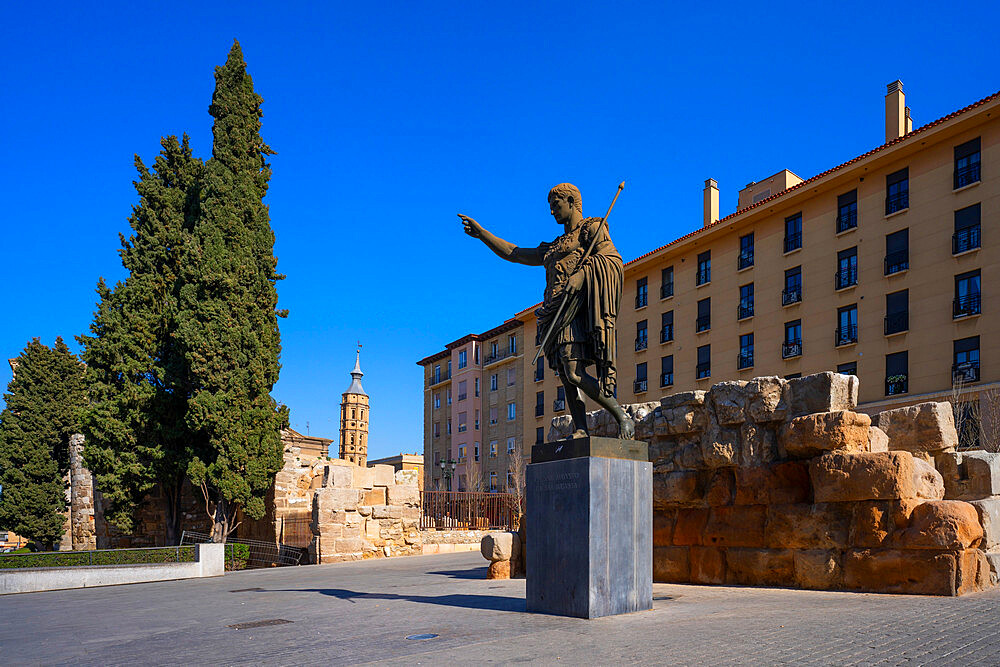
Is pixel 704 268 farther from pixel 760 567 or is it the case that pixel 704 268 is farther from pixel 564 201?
pixel 564 201

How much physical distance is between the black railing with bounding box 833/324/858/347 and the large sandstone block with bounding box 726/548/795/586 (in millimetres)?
25395

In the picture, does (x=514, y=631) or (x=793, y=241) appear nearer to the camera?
(x=514, y=631)

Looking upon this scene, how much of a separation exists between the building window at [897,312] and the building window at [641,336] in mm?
14678

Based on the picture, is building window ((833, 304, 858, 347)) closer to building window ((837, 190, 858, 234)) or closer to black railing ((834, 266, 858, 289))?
black railing ((834, 266, 858, 289))

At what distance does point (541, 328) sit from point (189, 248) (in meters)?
17.8

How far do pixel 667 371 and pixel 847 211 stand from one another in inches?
498

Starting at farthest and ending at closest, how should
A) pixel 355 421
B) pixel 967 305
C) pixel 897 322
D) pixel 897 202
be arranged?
pixel 355 421 → pixel 897 202 → pixel 897 322 → pixel 967 305

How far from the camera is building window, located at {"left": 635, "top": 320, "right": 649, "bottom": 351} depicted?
43.6 metres

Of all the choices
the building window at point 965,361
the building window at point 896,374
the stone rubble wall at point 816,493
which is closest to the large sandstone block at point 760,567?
the stone rubble wall at point 816,493

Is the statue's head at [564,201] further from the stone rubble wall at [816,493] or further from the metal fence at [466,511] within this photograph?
the metal fence at [466,511]

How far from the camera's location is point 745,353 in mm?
37188

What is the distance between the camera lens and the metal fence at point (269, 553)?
22188 mm

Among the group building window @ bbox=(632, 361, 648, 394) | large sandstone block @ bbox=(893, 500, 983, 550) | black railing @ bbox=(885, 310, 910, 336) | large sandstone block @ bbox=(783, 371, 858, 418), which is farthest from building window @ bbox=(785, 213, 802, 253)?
large sandstone block @ bbox=(893, 500, 983, 550)

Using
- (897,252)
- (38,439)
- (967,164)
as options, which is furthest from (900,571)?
(38,439)
